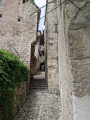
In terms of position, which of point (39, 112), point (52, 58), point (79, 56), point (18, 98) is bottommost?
point (39, 112)

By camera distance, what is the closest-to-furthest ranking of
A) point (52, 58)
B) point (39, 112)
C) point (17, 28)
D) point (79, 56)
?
point (79, 56)
point (39, 112)
point (52, 58)
point (17, 28)

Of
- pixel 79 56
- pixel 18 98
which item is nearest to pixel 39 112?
pixel 18 98

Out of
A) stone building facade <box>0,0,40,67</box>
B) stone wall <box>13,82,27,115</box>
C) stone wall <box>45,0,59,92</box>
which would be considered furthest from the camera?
stone building facade <box>0,0,40,67</box>

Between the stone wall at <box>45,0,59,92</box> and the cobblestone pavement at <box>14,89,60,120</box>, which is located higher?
the stone wall at <box>45,0,59,92</box>

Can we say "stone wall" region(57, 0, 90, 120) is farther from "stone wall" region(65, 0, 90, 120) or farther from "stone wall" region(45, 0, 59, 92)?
"stone wall" region(45, 0, 59, 92)

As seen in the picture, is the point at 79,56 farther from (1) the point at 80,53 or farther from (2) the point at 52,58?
(2) the point at 52,58

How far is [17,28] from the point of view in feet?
22.7

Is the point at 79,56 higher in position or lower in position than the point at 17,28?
lower

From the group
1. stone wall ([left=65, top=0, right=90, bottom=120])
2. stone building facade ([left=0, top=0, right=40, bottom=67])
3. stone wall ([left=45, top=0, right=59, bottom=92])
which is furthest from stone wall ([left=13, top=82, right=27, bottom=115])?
stone wall ([left=65, top=0, right=90, bottom=120])

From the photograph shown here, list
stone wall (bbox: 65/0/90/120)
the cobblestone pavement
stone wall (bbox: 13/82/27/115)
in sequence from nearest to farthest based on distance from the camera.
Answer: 1. stone wall (bbox: 65/0/90/120)
2. the cobblestone pavement
3. stone wall (bbox: 13/82/27/115)

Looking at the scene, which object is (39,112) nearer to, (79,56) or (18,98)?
(18,98)

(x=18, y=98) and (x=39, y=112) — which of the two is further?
(x=18, y=98)

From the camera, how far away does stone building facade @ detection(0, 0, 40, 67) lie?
6.45m

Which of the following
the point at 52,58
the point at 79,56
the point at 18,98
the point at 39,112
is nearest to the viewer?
the point at 79,56
